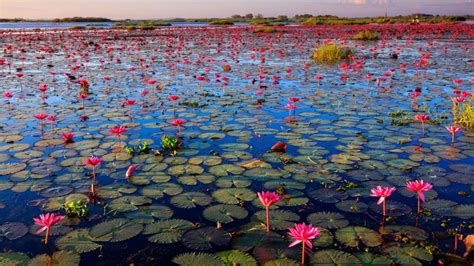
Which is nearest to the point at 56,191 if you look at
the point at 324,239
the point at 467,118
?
the point at 324,239

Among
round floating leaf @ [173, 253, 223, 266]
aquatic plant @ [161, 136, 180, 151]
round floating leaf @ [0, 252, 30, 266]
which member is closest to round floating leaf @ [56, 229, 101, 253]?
round floating leaf @ [0, 252, 30, 266]

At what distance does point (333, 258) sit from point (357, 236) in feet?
1.42

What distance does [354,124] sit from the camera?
6.62 metres

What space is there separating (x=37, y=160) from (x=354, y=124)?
16.4 ft

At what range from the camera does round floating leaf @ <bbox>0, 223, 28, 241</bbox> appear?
3258 mm

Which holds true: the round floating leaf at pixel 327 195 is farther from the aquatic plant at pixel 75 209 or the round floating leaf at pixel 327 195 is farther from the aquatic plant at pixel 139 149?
the aquatic plant at pixel 139 149

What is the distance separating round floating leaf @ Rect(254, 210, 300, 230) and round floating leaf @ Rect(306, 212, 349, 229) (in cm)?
15

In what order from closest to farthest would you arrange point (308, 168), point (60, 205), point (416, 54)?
point (60, 205), point (308, 168), point (416, 54)

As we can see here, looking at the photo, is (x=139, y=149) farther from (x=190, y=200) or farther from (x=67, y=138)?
(x=190, y=200)

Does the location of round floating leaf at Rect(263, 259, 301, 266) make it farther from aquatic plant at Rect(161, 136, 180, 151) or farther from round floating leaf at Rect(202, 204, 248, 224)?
aquatic plant at Rect(161, 136, 180, 151)

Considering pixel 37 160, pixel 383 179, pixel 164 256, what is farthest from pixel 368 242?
pixel 37 160

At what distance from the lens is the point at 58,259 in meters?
2.93

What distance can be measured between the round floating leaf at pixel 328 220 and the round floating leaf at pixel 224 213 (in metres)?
0.65

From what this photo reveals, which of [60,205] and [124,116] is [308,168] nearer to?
[60,205]
